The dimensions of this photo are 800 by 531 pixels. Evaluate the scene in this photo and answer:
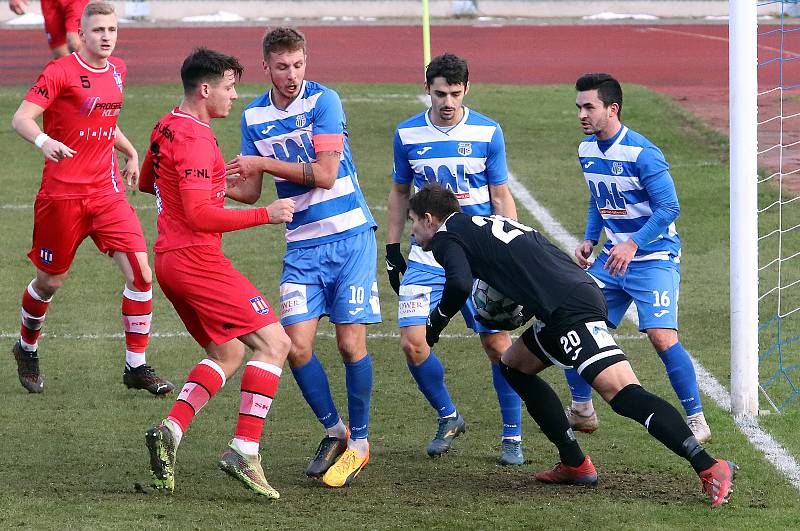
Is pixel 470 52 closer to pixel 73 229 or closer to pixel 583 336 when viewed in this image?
pixel 73 229

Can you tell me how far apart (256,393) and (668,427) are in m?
1.96

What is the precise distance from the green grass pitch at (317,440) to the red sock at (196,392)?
37 cm

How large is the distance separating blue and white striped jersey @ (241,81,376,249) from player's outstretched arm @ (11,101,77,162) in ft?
4.09

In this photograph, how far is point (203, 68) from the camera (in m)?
6.04

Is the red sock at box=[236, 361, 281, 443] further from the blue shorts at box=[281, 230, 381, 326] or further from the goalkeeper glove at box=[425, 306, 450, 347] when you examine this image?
the goalkeeper glove at box=[425, 306, 450, 347]

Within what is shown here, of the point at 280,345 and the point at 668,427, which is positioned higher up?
the point at 280,345

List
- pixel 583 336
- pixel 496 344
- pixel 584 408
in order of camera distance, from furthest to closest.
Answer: pixel 584 408 → pixel 496 344 → pixel 583 336

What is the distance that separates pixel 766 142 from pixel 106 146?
10.4 meters

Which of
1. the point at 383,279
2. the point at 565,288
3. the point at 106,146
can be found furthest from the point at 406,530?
the point at 383,279

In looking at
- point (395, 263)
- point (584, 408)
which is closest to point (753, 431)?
point (584, 408)

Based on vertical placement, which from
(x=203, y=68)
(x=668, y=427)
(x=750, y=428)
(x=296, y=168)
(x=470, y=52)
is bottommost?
(x=470, y=52)

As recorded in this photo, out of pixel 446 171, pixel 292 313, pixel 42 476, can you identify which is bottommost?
pixel 42 476

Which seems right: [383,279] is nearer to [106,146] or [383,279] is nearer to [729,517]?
[106,146]

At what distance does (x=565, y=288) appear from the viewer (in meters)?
5.88
